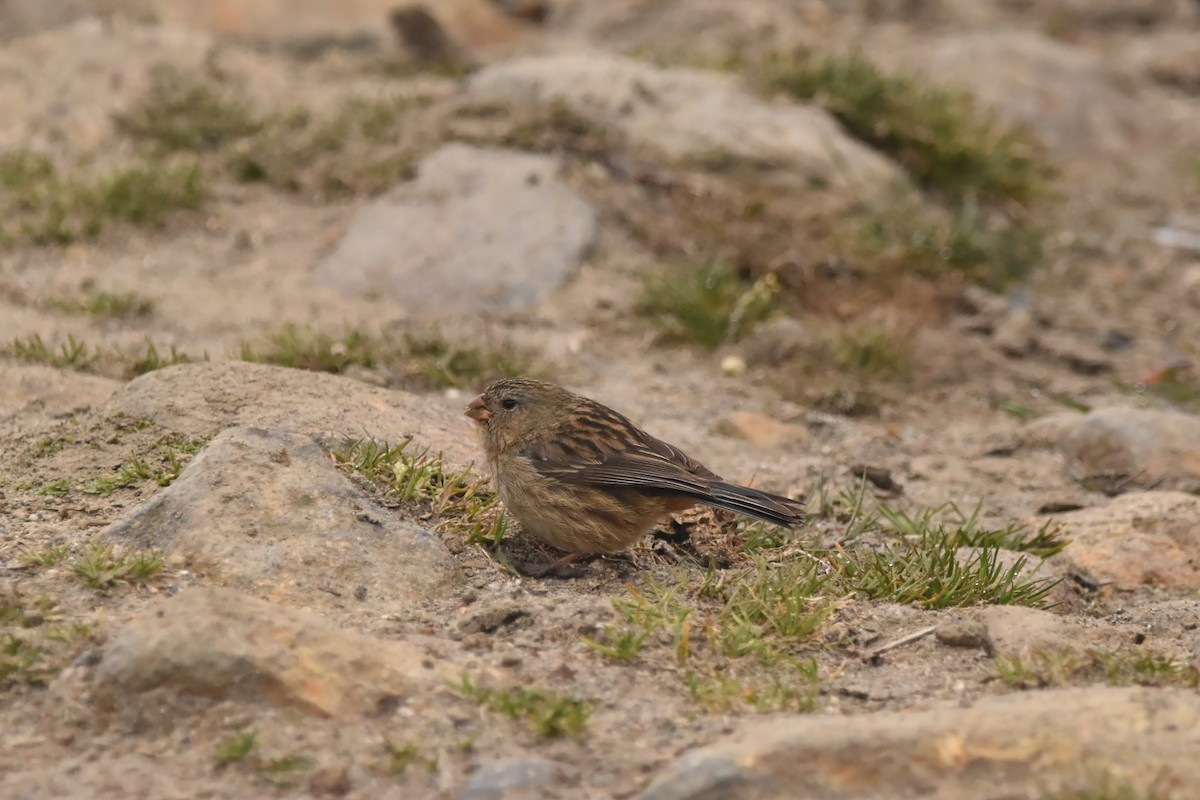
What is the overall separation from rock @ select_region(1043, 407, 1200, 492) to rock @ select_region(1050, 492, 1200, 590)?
63 cm

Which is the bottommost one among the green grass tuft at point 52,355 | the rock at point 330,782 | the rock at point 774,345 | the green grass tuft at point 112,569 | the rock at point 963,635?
the rock at point 774,345

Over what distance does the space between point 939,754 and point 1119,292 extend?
7217 mm

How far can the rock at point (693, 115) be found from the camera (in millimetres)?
10422

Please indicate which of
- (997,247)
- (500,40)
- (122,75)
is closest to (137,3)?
(122,75)

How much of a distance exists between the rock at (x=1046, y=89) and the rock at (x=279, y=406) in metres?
7.46

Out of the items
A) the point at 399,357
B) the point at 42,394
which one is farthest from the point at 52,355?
the point at 399,357

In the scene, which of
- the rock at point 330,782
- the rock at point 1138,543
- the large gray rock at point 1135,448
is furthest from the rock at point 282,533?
the large gray rock at point 1135,448

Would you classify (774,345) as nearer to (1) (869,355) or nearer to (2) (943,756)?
(1) (869,355)

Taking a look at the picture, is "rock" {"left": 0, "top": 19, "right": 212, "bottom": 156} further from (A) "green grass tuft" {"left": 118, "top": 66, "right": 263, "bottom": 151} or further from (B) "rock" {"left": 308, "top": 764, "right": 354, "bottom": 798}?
(B) "rock" {"left": 308, "top": 764, "right": 354, "bottom": 798}

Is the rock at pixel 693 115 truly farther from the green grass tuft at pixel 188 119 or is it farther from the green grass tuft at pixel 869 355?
the green grass tuft at pixel 869 355

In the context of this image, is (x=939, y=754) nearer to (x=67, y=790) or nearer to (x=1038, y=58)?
(x=67, y=790)

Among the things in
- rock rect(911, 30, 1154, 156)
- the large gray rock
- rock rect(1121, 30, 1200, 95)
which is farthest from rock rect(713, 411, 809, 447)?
rock rect(1121, 30, 1200, 95)

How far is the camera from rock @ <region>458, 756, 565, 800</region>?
13.3ft

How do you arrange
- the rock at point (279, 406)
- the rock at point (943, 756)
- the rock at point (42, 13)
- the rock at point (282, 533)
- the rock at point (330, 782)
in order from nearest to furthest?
the rock at point (943, 756)
the rock at point (330, 782)
the rock at point (282, 533)
the rock at point (279, 406)
the rock at point (42, 13)
